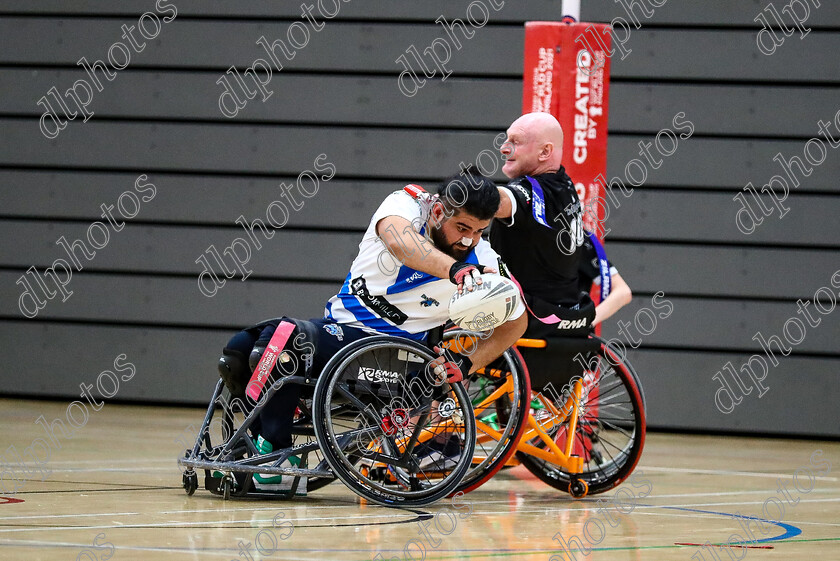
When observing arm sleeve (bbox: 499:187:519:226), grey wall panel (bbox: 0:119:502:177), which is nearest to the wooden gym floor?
arm sleeve (bbox: 499:187:519:226)

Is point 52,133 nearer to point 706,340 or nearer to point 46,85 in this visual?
point 46,85

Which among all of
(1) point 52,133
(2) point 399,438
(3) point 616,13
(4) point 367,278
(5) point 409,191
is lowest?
(2) point 399,438

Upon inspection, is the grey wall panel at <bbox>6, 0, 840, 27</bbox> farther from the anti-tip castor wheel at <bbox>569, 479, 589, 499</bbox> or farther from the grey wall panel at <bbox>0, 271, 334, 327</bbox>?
the anti-tip castor wheel at <bbox>569, 479, 589, 499</bbox>

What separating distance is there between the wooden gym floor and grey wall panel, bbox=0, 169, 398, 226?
269 cm

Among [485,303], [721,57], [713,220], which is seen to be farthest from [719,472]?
[721,57]

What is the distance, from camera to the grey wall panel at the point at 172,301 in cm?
723

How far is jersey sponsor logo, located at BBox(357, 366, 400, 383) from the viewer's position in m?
3.11

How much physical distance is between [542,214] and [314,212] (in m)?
3.67

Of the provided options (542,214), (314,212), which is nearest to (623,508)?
(542,214)

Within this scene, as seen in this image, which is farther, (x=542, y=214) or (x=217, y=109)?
(x=217, y=109)

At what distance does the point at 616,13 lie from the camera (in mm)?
6918

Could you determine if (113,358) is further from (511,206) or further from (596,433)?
(511,206)

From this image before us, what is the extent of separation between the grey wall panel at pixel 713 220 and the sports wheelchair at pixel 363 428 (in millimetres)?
4062

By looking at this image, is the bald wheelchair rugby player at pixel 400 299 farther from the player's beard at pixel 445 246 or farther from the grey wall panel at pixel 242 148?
the grey wall panel at pixel 242 148
